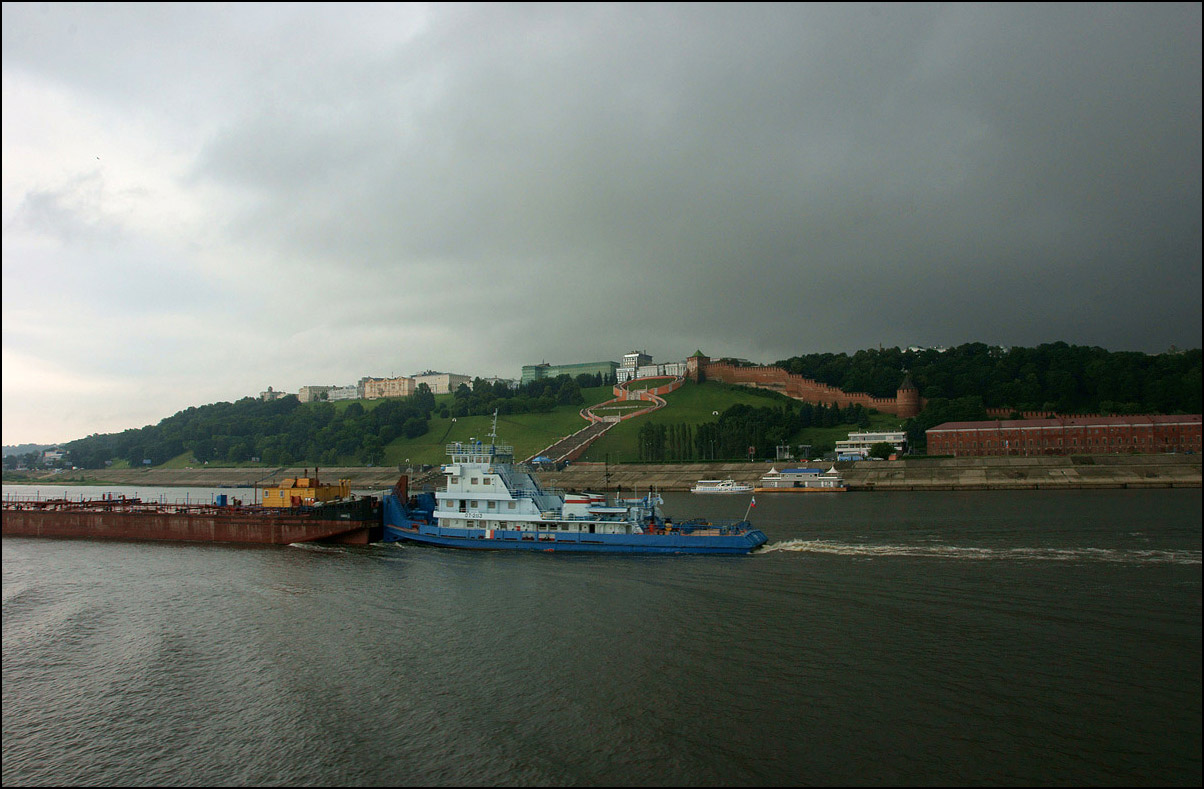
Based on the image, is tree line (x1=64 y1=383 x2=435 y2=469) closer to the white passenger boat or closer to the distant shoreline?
the distant shoreline

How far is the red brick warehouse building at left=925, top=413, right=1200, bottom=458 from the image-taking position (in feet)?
125

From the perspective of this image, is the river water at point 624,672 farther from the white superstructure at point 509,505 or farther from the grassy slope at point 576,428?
the grassy slope at point 576,428

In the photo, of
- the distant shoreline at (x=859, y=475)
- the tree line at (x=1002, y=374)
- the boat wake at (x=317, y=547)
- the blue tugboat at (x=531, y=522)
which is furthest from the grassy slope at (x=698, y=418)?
the boat wake at (x=317, y=547)

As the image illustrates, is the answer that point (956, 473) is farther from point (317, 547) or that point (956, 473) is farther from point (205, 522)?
point (205, 522)

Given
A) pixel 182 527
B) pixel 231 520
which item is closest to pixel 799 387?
pixel 231 520

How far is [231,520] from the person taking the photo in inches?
1969

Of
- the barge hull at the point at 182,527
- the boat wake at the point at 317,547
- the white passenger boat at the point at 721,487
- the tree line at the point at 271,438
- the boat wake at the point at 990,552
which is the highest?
the tree line at the point at 271,438

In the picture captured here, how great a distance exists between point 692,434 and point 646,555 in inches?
3608

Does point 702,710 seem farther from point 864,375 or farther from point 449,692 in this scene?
point 864,375

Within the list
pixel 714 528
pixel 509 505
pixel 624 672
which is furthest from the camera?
pixel 509 505

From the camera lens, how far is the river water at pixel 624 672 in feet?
50.2

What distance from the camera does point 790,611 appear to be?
27.0m

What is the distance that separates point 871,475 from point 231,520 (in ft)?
261

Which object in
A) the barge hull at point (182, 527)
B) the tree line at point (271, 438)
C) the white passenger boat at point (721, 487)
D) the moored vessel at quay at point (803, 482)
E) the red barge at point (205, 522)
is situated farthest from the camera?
the tree line at point (271, 438)
